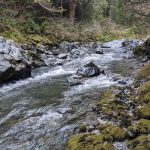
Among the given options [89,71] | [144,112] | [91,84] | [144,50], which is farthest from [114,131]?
[144,50]

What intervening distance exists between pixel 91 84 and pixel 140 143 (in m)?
7.14

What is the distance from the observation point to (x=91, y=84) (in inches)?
584

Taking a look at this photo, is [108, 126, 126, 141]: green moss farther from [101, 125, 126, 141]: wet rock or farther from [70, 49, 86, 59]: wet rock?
[70, 49, 86, 59]: wet rock

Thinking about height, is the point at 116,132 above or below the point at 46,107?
above

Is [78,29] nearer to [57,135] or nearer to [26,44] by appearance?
[26,44]

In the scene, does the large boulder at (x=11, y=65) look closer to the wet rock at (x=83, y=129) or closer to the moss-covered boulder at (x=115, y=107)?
the moss-covered boulder at (x=115, y=107)

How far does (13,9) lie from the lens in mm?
29125

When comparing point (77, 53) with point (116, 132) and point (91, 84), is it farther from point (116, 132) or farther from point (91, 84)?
point (116, 132)

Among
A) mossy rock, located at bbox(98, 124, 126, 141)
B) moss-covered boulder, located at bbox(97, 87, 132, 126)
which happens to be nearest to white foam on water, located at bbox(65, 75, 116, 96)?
moss-covered boulder, located at bbox(97, 87, 132, 126)

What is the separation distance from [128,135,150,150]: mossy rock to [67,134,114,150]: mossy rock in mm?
448

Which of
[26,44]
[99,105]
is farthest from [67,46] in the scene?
[99,105]

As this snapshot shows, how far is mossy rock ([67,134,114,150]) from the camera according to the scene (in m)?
7.97

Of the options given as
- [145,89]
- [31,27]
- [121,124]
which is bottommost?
[121,124]

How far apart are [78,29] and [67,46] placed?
7.51 metres
